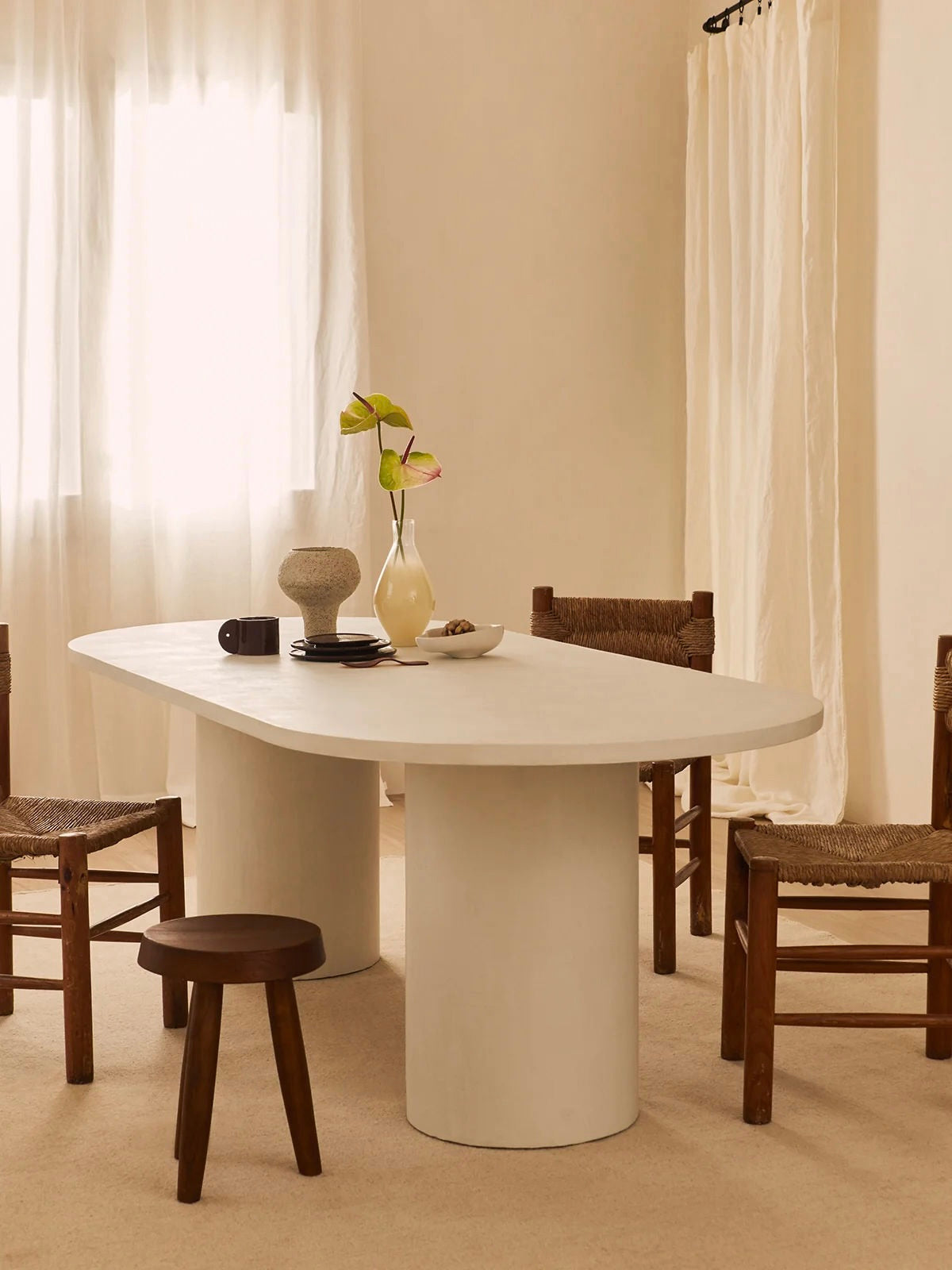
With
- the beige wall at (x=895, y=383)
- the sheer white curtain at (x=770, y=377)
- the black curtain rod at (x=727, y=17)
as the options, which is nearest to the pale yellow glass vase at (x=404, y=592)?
the beige wall at (x=895, y=383)

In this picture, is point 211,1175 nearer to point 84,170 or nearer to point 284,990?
point 284,990

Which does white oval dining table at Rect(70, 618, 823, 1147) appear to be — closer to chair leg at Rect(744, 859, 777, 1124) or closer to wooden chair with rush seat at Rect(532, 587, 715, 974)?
chair leg at Rect(744, 859, 777, 1124)

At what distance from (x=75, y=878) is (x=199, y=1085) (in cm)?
54

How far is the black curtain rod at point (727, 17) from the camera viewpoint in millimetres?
4547

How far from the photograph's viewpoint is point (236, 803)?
2838mm

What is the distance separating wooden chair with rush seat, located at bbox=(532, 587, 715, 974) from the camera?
3.13 m

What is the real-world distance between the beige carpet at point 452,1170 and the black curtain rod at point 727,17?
3.41 metres

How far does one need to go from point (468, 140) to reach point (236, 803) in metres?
2.89

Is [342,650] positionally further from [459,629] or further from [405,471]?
[405,471]

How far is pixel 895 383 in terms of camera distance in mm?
3971

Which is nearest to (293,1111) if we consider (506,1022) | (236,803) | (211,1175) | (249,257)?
(211,1175)

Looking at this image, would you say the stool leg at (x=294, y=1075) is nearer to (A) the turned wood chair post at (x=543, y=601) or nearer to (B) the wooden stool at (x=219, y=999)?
(B) the wooden stool at (x=219, y=999)

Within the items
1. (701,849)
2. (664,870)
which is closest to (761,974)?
(664,870)

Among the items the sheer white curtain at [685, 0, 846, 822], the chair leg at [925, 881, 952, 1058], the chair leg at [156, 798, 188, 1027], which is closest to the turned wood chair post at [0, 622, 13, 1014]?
the chair leg at [156, 798, 188, 1027]
